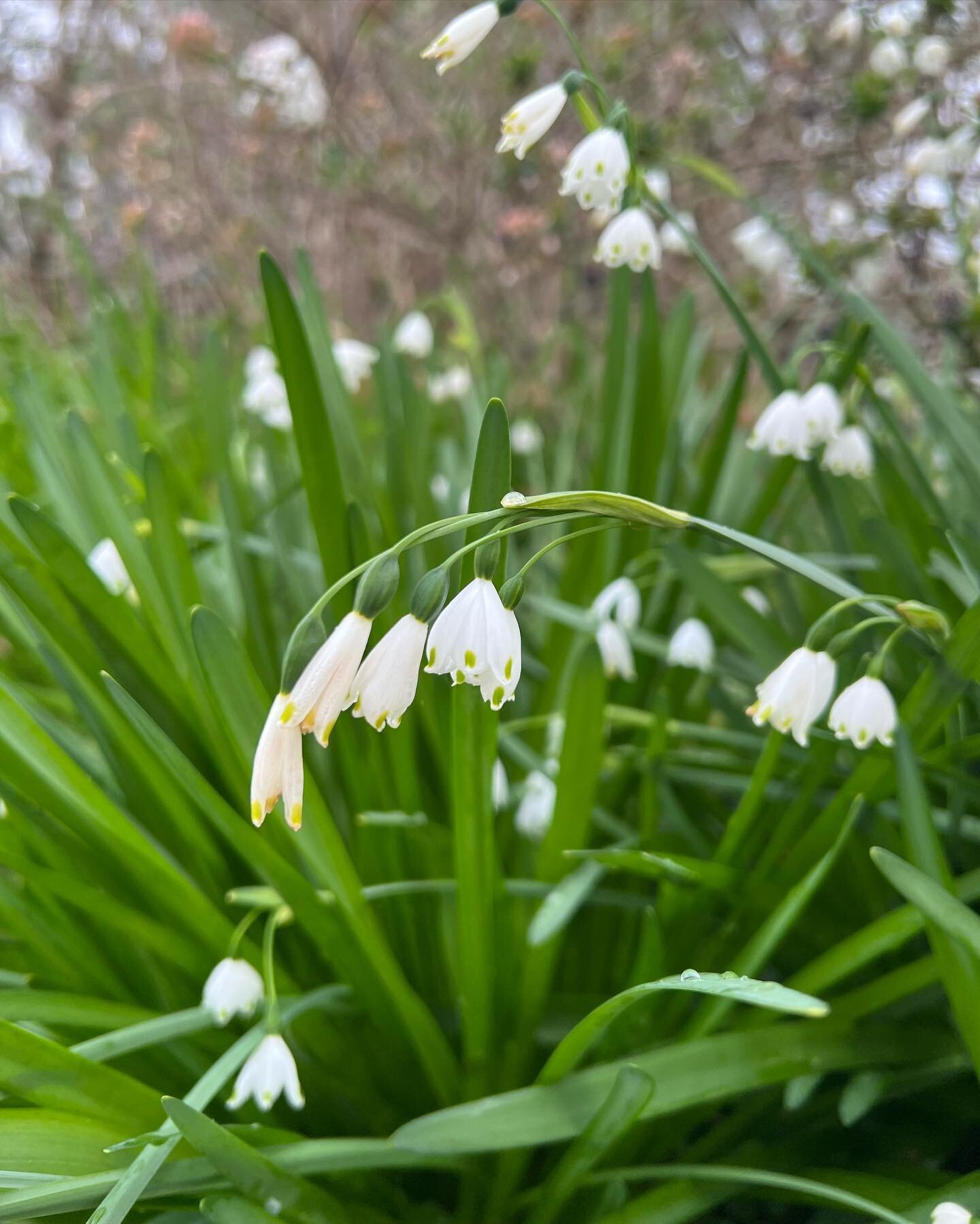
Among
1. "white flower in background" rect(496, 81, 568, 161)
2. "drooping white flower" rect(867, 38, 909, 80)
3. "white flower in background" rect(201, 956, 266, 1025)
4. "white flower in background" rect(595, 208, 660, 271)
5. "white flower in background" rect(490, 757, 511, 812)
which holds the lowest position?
"white flower in background" rect(201, 956, 266, 1025)

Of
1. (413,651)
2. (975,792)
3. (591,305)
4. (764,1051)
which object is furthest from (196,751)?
(591,305)

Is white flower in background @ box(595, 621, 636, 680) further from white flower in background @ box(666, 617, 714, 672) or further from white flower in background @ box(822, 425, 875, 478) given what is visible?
white flower in background @ box(822, 425, 875, 478)

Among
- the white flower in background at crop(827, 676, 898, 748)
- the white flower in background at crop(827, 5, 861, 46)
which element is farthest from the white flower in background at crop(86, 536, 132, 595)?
the white flower in background at crop(827, 5, 861, 46)

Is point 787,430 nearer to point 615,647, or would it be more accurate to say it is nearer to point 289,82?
point 615,647

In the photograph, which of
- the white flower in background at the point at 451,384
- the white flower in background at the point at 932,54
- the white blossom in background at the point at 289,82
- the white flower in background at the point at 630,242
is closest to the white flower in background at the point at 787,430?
the white flower in background at the point at 630,242

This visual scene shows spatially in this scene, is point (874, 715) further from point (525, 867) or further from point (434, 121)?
point (434, 121)
